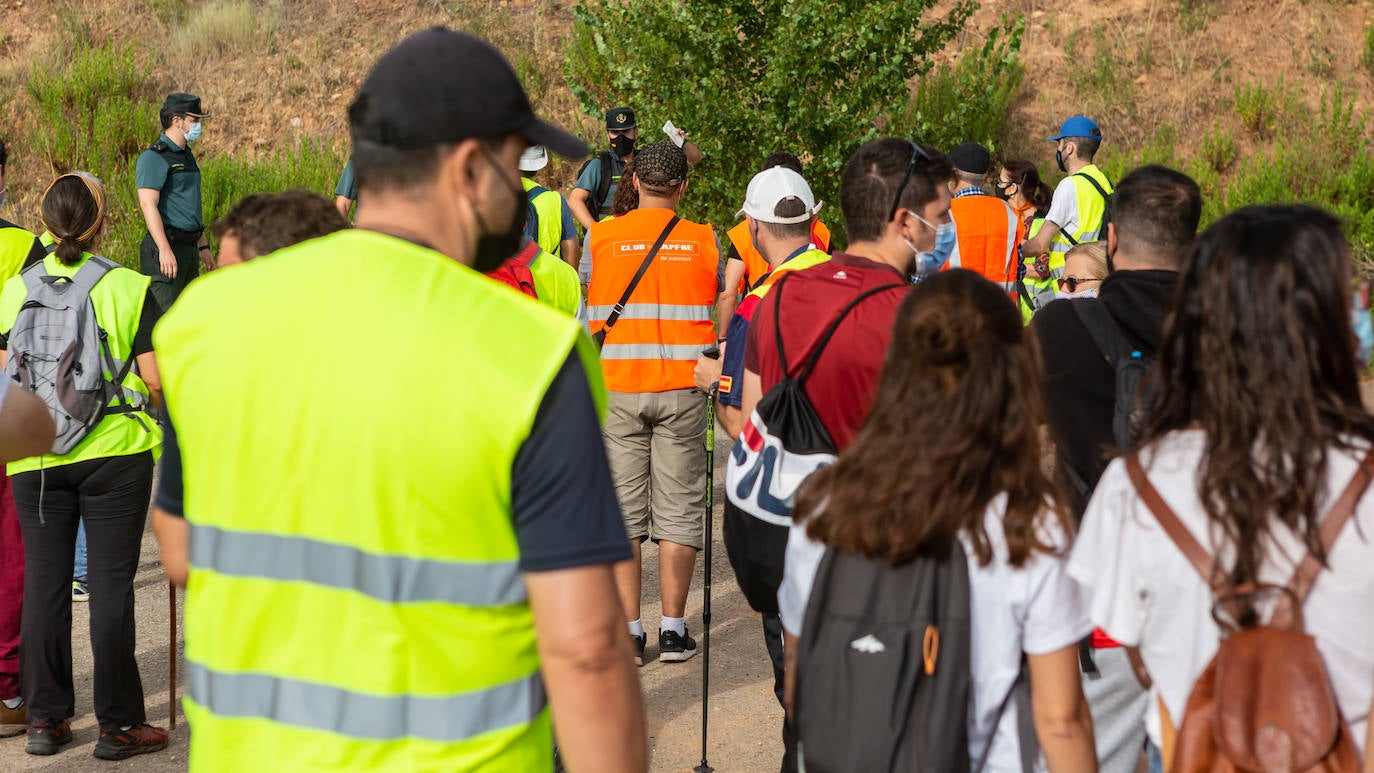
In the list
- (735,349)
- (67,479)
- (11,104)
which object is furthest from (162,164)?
(11,104)

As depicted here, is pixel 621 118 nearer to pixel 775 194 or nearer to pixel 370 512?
pixel 775 194

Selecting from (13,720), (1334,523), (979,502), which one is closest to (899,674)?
(979,502)

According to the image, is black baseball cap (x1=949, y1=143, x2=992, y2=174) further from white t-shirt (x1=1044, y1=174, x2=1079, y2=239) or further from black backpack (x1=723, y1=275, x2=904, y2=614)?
black backpack (x1=723, y1=275, x2=904, y2=614)

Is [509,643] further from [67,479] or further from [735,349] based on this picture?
[67,479]

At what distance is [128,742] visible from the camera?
4895 mm

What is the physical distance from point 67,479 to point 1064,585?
150 inches

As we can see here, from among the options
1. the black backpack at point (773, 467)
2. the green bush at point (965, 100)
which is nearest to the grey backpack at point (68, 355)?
the black backpack at point (773, 467)

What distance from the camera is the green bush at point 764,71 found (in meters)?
11.8

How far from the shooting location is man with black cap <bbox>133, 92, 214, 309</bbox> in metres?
9.45

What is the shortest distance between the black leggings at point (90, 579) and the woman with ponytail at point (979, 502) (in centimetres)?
324

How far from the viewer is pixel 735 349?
15.2 feet

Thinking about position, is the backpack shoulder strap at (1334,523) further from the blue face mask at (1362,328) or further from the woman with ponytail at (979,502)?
the woman with ponytail at (979,502)

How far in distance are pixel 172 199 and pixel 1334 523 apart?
30.2 feet

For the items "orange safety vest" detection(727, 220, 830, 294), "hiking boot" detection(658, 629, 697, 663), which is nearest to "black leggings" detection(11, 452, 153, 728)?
"hiking boot" detection(658, 629, 697, 663)
